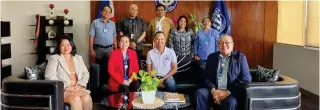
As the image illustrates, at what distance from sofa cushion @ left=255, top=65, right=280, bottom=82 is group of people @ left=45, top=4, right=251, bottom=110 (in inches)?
9.9

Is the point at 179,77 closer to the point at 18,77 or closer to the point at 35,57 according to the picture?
the point at 18,77

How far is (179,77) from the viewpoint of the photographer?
445 centimetres

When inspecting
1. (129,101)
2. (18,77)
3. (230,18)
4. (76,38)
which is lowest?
(129,101)

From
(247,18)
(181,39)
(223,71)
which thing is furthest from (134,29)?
(247,18)

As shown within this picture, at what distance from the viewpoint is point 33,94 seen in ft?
9.77

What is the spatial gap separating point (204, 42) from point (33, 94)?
2902 mm

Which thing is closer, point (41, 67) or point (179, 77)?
point (41, 67)

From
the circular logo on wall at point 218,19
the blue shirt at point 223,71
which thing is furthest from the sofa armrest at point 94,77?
the circular logo on wall at point 218,19

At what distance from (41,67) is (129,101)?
1.11m

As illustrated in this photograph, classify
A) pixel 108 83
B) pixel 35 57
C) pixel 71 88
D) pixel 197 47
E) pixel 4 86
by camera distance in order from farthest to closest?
1. pixel 35 57
2. pixel 197 47
3. pixel 108 83
4. pixel 71 88
5. pixel 4 86

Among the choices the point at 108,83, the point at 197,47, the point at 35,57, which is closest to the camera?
the point at 108,83

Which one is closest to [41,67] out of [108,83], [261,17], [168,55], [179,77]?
[108,83]

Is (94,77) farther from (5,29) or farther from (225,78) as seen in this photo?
(5,29)

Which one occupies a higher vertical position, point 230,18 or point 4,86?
point 230,18
